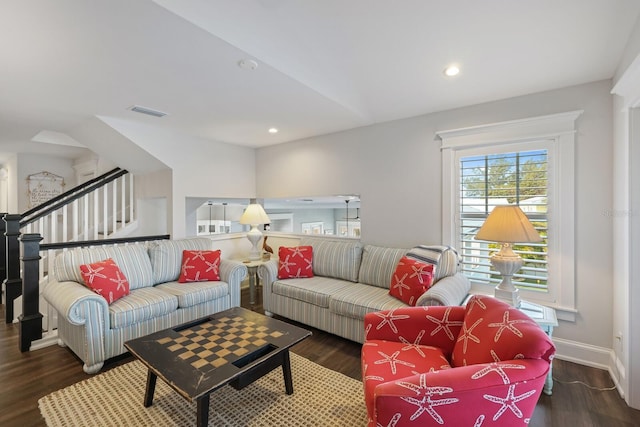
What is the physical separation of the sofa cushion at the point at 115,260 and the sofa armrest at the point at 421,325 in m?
2.56

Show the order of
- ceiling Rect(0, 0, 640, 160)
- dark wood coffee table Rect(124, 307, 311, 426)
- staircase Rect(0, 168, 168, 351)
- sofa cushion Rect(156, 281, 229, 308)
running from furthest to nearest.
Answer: sofa cushion Rect(156, 281, 229, 308) < staircase Rect(0, 168, 168, 351) < ceiling Rect(0, 0, 640, 160) < dark wood coffee table Rect(124, 307, 311, 426)

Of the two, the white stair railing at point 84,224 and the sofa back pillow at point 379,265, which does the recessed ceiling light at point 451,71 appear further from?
the white stair railing at point 84,224

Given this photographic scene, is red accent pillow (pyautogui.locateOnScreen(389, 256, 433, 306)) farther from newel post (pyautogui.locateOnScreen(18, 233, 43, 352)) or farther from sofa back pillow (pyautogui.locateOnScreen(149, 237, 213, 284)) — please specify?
newel post (pyautogui.locateOnScreen(18, 233, 43, 352))

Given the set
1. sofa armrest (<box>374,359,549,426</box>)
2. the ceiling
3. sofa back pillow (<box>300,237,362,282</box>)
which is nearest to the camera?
sofa armrest (<box>374,359,549,426</box>)

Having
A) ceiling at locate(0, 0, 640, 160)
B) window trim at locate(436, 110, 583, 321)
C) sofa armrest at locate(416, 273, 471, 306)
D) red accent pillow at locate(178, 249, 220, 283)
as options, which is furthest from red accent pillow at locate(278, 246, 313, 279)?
window trim at locate(436, 110, 583, 321)

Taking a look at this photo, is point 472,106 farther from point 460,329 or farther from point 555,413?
point 555,413

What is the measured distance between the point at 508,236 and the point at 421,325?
0.98 metres

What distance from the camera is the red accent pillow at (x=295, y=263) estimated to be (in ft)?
11.8

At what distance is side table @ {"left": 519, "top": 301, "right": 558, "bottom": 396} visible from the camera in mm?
2137

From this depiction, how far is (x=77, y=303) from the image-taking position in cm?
229

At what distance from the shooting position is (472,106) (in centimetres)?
302

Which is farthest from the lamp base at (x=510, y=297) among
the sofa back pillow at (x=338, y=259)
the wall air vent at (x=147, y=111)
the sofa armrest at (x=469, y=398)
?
the wall air vent at (x=147, y=111)

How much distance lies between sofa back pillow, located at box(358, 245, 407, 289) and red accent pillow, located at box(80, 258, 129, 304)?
2.44 meters

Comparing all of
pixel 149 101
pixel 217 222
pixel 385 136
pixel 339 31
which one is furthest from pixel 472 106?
pixel 217 222
